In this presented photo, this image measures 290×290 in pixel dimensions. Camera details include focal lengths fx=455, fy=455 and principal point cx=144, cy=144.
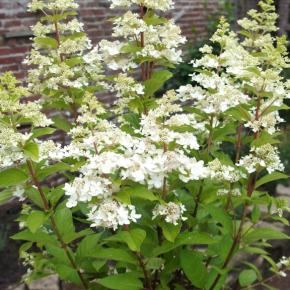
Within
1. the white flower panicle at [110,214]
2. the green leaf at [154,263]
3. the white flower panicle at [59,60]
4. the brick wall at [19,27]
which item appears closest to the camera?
the white flower panicle at [110,214]

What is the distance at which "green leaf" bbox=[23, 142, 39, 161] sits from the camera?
4.63ft

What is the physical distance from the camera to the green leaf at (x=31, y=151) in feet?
4.63

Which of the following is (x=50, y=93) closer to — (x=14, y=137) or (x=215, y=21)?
(x=14, y=137)

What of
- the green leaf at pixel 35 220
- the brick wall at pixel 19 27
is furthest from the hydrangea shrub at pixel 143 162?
the brick wall at pixel 19 27

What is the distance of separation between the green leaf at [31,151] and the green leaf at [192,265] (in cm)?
79

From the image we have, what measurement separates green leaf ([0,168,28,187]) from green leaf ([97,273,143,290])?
50cm

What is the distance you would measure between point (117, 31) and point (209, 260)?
1.14 m

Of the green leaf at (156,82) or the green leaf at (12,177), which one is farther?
the green leaf at (156,82)

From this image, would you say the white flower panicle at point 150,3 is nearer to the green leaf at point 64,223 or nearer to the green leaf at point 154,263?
the green leaf at point 64,223

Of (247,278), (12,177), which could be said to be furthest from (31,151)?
(247,278)

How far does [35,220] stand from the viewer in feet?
5.08

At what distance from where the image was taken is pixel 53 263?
1.95 m

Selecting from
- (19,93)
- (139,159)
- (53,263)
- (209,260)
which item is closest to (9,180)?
(19,93)

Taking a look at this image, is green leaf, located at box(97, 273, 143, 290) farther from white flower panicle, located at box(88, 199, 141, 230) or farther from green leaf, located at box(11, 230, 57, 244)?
white flower panicle, located at box(88, 199, 141, 230)
